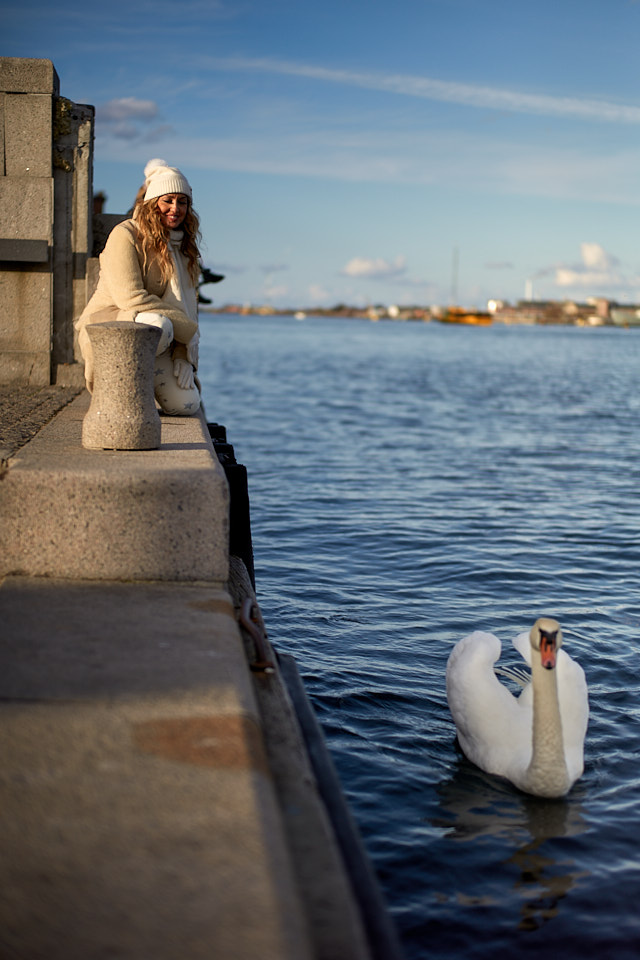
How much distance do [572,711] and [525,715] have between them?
0.79ft

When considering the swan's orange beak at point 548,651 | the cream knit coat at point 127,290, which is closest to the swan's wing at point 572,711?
the swan's orange beak at point 548,651

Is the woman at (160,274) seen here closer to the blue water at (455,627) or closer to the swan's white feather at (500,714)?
the blue water at (455,627)

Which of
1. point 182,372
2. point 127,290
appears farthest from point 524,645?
point 127,290

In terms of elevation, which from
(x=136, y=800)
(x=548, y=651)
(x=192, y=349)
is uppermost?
(x=192, y=349)

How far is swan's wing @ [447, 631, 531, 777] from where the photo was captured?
16.8 feet

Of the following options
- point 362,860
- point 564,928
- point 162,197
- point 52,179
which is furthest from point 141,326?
point 52,179

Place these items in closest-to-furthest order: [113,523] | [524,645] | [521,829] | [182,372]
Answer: [113,523] → [521,829] → [524,645] → [182,372]

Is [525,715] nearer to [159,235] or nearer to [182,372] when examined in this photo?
[182,372]

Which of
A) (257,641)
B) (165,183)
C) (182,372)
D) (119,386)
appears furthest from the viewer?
(182,372)

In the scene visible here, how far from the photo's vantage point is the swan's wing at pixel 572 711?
509cm

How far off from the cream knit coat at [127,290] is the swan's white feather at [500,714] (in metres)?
2.71

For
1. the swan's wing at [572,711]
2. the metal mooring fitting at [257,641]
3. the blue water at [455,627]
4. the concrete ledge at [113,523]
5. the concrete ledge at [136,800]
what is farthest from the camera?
the swan's wing at [572,711]

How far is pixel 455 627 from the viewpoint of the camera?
776 cm

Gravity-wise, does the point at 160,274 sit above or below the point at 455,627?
above
